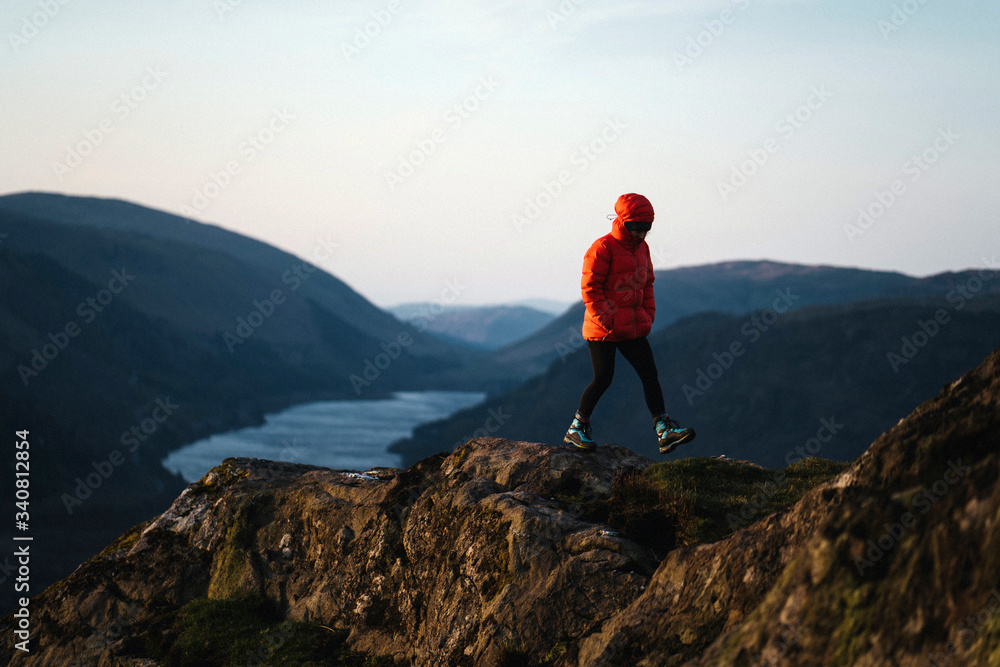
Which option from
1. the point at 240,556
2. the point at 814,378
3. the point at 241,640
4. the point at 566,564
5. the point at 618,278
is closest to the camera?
the point at 566,564

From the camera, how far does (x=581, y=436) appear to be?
33.7ft

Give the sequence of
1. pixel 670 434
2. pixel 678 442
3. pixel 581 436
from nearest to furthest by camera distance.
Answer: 1. pixel 678 442
2. pixel 670 434
3. pixel 581 436

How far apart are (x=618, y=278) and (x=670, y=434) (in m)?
2.10

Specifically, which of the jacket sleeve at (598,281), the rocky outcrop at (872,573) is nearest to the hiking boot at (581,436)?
the jacket sleeve at (598,281)

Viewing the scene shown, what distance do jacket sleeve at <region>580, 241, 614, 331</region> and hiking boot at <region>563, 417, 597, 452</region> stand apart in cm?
153

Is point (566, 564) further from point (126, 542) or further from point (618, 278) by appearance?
point (126, 542)

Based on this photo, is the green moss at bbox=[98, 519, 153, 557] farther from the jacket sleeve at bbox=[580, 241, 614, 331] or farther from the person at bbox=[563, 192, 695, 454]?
the jacket sleeve at bbox=[580, 241, 614, 331]

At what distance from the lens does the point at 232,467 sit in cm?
1363

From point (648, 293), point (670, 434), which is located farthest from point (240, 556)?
point (648, 293)

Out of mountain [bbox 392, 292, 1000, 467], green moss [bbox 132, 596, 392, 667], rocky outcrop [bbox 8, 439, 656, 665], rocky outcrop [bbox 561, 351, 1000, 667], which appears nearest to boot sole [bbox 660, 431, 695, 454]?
rocky outcrop [bbox 8, 439, 656, 665]

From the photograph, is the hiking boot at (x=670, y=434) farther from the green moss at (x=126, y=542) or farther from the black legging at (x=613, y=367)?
the green moss at (x=126, y=542)

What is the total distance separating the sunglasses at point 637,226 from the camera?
9430mm

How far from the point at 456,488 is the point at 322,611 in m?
2.72

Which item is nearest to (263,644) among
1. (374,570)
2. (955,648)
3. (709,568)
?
(374,570)
